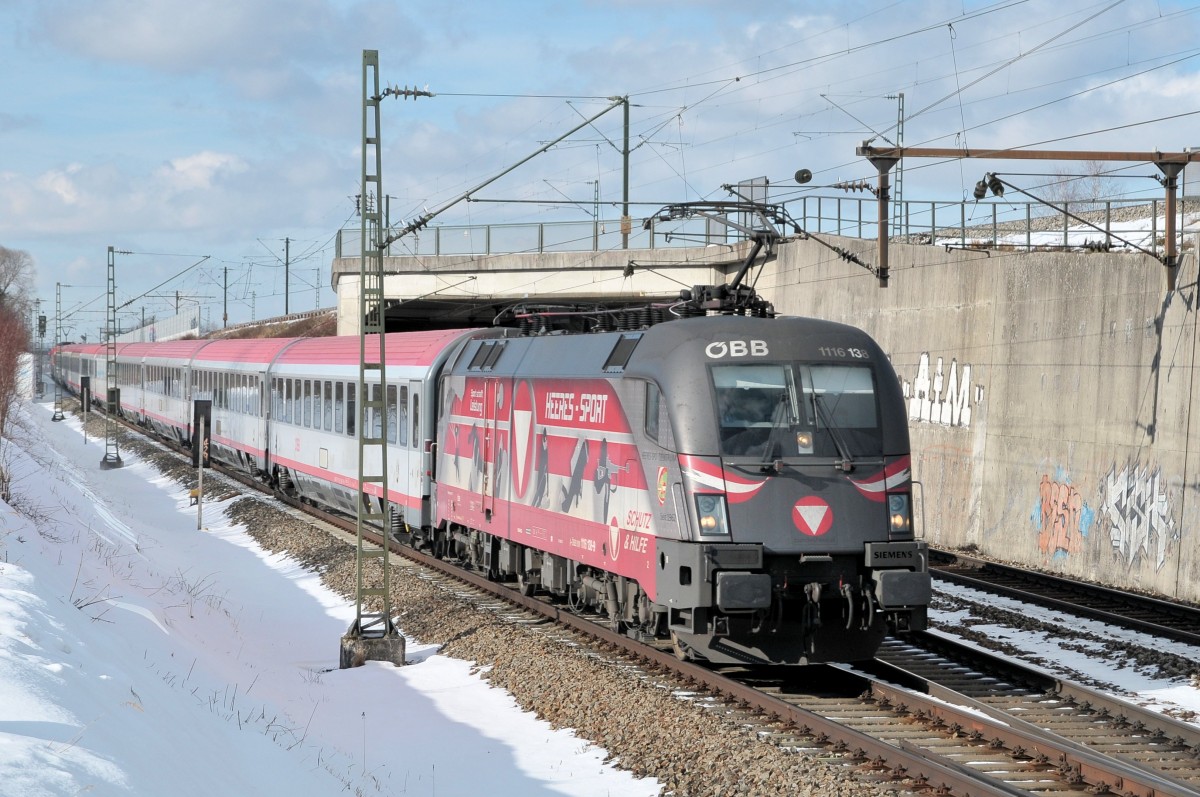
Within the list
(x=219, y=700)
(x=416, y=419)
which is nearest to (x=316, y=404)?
(x=416, y=419)

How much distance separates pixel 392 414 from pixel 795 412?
A: 440 inches

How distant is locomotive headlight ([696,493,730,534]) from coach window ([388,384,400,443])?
35.5 ft

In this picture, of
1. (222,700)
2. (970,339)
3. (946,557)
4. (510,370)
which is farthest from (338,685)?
(970,339)

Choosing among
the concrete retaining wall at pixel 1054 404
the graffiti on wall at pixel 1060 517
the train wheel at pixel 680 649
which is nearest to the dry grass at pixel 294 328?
the concrete retaining wall at pixel 1054 404

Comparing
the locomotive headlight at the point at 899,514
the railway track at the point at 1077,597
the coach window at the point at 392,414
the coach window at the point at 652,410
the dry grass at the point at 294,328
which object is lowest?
the railway track at the point at 1077,597

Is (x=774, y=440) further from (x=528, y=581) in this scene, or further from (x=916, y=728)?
(x=528, y=581)

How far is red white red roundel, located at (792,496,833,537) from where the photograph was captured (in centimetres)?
1098

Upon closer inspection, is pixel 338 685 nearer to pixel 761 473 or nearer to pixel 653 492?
pixel 653 492

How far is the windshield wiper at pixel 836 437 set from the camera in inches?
438

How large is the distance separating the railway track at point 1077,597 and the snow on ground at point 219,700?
7.60 m

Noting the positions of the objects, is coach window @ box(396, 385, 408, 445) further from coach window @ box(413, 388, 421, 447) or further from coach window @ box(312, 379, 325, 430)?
coach window @ box(312, 379, 325, 430)

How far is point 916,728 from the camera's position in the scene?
10.1 meters

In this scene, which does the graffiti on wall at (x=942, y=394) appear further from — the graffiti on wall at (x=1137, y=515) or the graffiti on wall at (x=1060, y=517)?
the graffiti on wall at (x=1137, y=515)

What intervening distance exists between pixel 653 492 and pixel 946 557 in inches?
460
